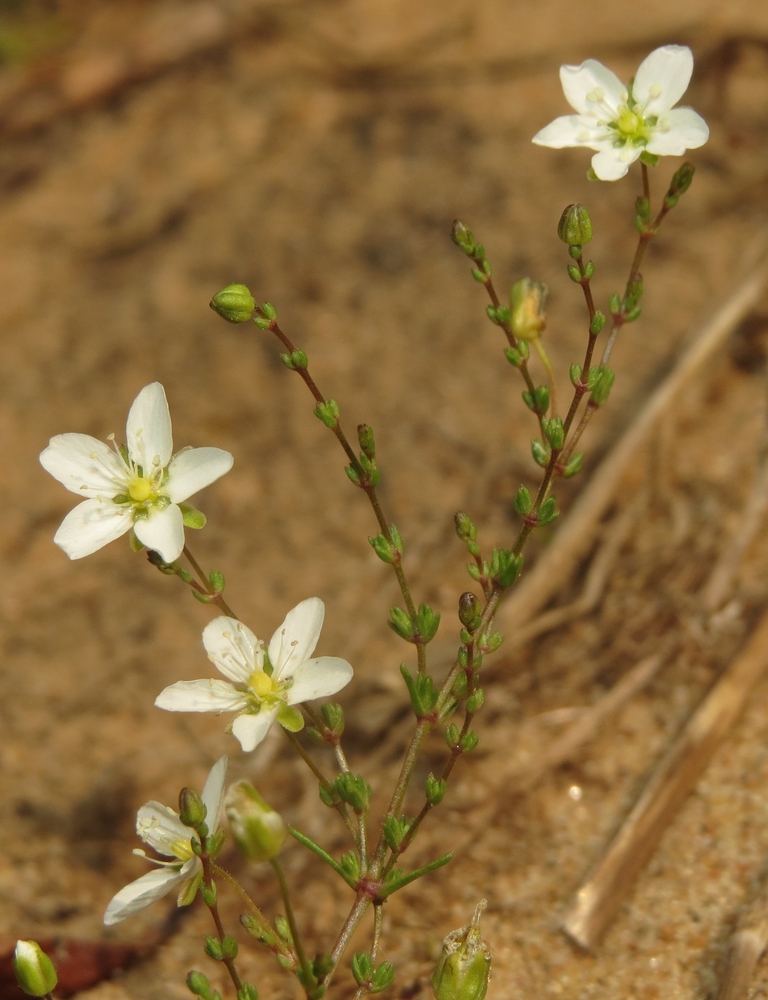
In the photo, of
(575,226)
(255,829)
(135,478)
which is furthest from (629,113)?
(255,829)

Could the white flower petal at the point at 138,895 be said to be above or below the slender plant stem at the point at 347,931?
above

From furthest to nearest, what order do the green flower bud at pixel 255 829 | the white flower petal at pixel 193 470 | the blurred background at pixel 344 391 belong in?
the blurred background at pixel 344 391 < the white flower petal at pixel 193 470 < the green flower bud at pixel 255 829

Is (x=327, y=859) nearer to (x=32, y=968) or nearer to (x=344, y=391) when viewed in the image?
(x=32, y=968)

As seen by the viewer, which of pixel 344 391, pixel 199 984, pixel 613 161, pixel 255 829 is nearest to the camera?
pixel 255 829

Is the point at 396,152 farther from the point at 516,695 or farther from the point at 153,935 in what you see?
the point at 153,935

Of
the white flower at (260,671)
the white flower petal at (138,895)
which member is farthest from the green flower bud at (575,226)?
the white flower petal at (138,895)

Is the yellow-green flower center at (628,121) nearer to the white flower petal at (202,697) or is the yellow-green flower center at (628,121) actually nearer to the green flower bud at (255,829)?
the white flower petal at (202,697)
